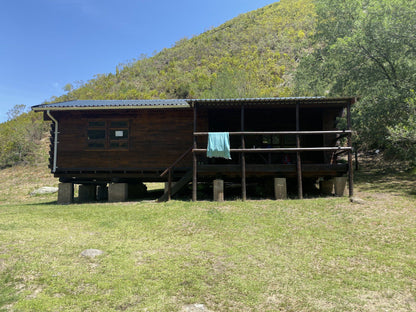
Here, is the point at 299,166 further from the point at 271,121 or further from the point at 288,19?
the point at 288,19

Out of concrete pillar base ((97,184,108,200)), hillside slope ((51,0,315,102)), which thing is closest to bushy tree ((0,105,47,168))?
hillside slope ((51,0,315,102))

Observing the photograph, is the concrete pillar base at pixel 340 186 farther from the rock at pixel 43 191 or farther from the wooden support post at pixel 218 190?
the rock at pixel 43 191

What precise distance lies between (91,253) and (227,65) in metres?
39.5

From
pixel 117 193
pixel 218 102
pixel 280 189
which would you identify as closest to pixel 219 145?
pixel 218 102

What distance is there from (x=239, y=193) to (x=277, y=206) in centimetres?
391

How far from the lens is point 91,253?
621 cm

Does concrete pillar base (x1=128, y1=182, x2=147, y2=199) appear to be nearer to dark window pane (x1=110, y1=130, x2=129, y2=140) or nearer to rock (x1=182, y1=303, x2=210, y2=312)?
dark window pane (x1=110, y1=130, x2=129, y2=140)

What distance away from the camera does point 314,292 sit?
463 centimetres

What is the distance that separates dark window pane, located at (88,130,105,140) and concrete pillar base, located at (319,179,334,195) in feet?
37.3

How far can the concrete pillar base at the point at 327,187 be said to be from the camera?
12.8 metres

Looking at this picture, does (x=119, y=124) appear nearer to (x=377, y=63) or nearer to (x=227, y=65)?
(x=377, y=63)

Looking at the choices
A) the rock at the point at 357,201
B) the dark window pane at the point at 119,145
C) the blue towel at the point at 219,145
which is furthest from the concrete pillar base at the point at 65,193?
the rock at the point at 357,201

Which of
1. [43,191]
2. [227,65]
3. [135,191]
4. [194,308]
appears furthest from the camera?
[227,65]

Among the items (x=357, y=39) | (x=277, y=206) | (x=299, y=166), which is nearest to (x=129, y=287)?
(x=277, y=206)
